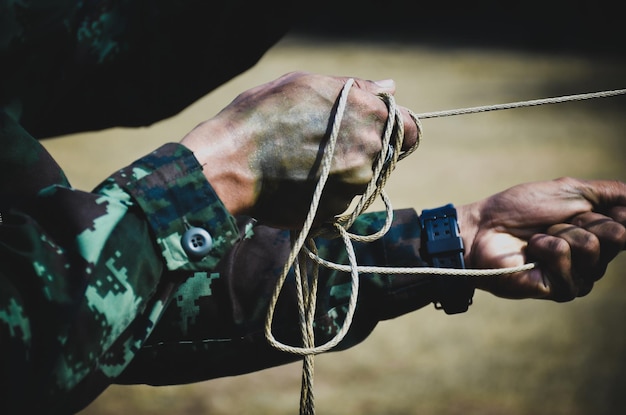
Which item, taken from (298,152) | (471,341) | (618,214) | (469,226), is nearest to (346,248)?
(298,152)

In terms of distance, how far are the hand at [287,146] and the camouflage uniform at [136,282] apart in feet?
0.11

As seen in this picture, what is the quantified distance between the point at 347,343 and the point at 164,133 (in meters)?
2.62

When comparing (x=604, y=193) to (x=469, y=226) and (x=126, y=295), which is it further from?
(x=126, y=295)

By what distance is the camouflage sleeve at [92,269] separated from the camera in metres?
0.57

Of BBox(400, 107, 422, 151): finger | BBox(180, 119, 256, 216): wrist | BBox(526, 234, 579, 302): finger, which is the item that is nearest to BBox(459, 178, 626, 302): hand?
BBox(526, 234, 579, 302): finger

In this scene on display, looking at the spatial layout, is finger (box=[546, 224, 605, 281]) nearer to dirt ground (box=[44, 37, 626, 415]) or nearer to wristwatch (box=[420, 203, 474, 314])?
wristwatch (box=[420, 203, 474, 314])

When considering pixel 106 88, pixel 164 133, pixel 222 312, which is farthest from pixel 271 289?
pixel 164 133

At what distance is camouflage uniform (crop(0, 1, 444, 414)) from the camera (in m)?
→ 0.58

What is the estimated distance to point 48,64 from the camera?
3.32 feet

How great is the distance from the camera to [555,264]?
2.97 ft

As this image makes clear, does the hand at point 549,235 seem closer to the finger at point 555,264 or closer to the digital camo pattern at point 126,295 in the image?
the finger at point 555,264

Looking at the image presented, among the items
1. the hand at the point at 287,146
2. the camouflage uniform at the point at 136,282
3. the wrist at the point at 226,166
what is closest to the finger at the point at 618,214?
the camouflage uniform at the point at 136,282

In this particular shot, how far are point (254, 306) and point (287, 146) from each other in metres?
0.25

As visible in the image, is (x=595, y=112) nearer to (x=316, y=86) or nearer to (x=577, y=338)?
(x=577, y=338)
